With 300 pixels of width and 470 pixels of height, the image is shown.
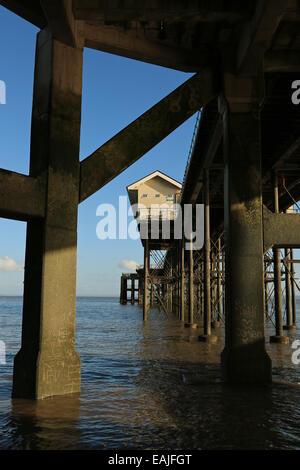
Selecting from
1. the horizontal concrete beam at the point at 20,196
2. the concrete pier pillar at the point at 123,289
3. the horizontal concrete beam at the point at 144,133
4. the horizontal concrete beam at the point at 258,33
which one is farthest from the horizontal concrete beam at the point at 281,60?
the concrete pier pillar at the point at 123,289

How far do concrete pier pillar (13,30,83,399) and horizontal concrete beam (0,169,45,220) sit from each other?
5.5 inches

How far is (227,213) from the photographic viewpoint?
8.37m

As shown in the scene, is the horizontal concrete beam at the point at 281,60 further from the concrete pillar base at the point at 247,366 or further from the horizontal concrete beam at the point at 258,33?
the concrete pillar base at the point at 247,366

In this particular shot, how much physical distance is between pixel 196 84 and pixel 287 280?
53.4ft

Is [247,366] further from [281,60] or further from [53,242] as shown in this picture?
[281,60]

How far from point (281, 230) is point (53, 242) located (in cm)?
420

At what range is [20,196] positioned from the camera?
6.52 m

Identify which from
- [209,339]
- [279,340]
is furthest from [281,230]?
[279,340]

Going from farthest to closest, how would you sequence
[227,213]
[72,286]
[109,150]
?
[227,213] → [109,150] → [72,286]

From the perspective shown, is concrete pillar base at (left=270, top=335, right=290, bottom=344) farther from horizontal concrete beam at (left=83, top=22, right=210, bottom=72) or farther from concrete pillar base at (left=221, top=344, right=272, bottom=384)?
horizontal concrete beam at (left=83, top=22, right=210, bottom=72)

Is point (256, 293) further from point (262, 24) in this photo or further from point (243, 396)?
point (262, 24)

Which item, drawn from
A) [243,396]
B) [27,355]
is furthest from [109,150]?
[243,396]

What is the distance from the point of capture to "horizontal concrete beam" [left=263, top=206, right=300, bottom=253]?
8094 mm
